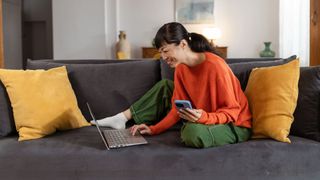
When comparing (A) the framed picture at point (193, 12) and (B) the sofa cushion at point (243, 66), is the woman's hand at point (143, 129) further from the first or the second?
(A) the framed picture at point (193, 12)

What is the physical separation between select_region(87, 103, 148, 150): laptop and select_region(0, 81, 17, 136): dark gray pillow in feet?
1.76

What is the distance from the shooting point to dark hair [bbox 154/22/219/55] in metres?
1.74

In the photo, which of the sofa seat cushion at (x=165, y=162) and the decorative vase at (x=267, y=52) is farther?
the decorative vase at (x=267, y=52)

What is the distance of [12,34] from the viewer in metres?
6.75

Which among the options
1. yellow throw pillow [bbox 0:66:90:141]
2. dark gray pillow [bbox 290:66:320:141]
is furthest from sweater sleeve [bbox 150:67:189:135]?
dark gray pillow [bbox 290:66:320:141]

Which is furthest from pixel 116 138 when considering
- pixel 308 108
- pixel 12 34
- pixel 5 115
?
pixel 12 34

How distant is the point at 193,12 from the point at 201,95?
495cm

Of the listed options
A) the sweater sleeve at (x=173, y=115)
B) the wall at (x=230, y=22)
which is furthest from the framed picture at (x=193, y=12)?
the sweater sleeve at (x=173, y=115)

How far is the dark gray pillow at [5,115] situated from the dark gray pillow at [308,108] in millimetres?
1478

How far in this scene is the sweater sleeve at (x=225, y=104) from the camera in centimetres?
164

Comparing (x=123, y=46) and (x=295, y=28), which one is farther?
(x=123, y=46)

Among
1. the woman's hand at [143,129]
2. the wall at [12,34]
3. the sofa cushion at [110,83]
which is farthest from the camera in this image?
the wall at [12,34]

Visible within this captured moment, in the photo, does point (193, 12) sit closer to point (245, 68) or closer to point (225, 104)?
point (245, 68)

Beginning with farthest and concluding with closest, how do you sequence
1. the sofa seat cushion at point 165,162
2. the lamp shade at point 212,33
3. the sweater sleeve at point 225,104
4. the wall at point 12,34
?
the wall at point 12,34 → the lamp shade at point 212,33 → the sweater sleeve at point 225,104 → the sofa seat cushion at point 165,162
